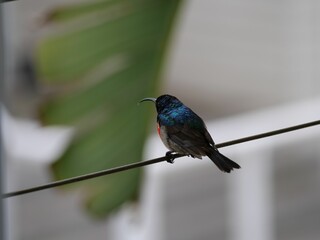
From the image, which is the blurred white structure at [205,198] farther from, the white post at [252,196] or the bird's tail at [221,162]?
the bird's tail at [221,162]

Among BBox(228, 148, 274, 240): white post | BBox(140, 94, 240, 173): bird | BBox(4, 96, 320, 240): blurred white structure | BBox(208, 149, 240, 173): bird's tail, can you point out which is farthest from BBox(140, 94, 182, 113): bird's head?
BBox(228, 148, 274, 240): white post

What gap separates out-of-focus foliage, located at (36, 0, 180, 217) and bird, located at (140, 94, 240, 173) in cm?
99

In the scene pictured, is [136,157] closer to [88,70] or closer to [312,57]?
[88,70]

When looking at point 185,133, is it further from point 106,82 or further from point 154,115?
point 154,115

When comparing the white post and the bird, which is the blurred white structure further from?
the bird

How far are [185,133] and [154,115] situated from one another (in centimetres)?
137

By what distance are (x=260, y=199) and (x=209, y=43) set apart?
2.09 metres

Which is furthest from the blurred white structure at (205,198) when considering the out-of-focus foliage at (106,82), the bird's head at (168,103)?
the bird's head at (168,103)

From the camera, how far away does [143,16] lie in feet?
12.9

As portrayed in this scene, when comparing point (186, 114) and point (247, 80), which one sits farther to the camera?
point (247, 80)

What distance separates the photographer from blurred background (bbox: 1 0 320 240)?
388cm

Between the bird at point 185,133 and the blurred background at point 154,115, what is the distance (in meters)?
0.44

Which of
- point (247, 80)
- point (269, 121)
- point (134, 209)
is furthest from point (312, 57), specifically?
point (134, 209)

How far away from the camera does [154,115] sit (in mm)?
4184
